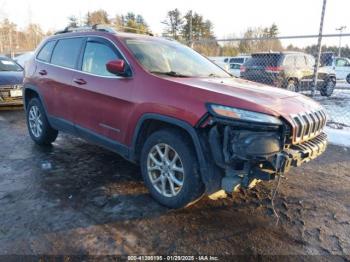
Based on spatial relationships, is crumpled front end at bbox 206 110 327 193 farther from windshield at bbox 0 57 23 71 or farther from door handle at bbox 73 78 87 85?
windshield at bbox 0 57 23 71

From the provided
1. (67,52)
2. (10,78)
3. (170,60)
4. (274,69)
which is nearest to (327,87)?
(274,69)

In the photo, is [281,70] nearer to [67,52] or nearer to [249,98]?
[67,52]

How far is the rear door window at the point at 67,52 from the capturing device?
4623 millimetres

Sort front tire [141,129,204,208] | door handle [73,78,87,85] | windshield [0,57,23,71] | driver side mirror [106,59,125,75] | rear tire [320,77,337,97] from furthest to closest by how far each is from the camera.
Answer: rear tire [320,77,337,97] → windshield [0,57,23,71] → door handle [73,78,87,85] → driver side mirror [106,59,125,75] → front tire [141,129,204,208]

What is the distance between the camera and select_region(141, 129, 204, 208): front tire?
3.19 meters

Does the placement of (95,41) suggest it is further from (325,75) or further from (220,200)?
(325,75)

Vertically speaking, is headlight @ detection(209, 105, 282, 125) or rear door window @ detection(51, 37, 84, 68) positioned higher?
rear door window @ detection(51, 37, 84, 68)

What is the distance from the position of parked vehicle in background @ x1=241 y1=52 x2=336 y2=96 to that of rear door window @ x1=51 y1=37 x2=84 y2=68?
26.5ft

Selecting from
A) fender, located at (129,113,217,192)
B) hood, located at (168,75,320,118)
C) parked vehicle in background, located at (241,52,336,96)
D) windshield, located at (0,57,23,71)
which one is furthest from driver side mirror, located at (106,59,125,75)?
parked vehicle in background, located at (241,52,336,96)

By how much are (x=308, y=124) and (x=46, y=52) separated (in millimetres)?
4291

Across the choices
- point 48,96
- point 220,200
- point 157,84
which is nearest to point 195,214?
point 220,200

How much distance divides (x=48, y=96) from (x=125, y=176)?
1917mm

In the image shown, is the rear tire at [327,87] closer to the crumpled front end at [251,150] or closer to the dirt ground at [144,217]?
the dirt ground at [144,217]

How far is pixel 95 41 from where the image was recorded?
4324mm
